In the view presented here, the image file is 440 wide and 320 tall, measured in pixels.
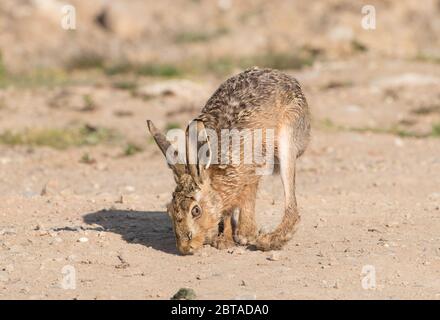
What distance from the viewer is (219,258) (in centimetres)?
682

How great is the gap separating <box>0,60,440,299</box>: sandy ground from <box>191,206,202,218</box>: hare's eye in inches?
15.2

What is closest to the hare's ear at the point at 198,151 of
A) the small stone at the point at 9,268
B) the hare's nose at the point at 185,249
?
the hare's nose at the point at 185,249

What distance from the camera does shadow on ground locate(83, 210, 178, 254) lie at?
23.8ft

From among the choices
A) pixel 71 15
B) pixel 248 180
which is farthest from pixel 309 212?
pixel 71 15

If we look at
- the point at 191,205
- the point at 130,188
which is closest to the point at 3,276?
the point at 191,205

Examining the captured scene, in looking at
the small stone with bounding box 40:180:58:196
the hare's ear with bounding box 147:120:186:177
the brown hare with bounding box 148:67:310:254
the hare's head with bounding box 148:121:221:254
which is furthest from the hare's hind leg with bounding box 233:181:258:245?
the small stone with bounding box 40:180:58:196

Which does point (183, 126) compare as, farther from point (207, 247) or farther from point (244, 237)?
point (207, 247)

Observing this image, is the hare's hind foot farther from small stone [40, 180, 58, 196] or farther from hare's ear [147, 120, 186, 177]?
small stone [40, 180, 58, 196]

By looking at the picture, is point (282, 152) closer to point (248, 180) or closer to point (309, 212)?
point (248, 180)

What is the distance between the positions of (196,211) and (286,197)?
1005 mm

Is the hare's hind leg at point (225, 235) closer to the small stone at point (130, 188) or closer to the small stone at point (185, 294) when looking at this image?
the small stone at point (185, 294)

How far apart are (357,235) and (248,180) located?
3.88ft

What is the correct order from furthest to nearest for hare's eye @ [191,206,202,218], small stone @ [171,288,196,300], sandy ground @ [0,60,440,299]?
hare's eye @ [191,206,202,218]
sandy ground @ [0,60,440,299]
small stone @ [171,288,196,300]

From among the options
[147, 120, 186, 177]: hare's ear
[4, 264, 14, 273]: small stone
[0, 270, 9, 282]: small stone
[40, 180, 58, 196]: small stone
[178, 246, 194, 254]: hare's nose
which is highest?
[147, 120, 186, 177]: hare's ear
